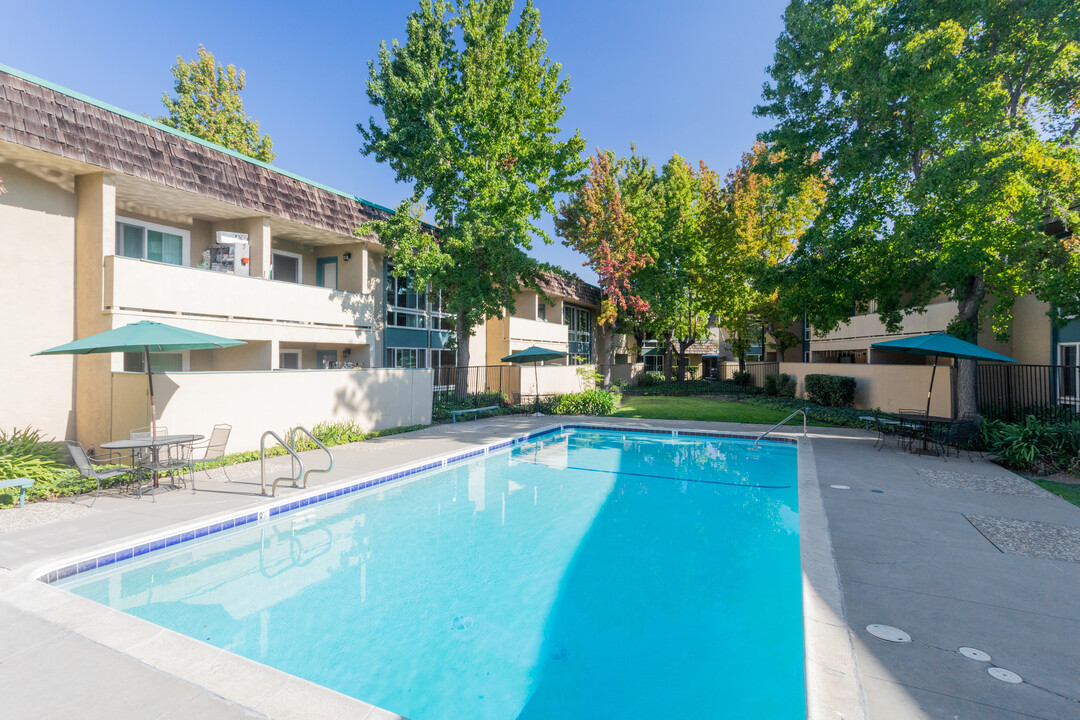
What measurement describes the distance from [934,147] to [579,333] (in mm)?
23884

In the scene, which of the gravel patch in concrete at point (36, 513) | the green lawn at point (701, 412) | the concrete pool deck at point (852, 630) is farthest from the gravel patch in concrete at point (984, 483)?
the gravel patch in concrete at point (36, 513)

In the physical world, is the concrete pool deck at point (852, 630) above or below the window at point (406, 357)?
below

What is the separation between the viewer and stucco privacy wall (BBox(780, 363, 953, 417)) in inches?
650

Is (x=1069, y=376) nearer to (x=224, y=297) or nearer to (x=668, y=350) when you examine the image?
(x=668, y=350)

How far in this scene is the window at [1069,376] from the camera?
474 inches

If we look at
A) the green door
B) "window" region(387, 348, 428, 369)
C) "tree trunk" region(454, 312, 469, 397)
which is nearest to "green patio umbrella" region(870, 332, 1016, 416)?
"tree trunk" region(454, 312, 469, 397)

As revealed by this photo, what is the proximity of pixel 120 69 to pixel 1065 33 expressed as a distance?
88.3 ft

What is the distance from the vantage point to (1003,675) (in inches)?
136

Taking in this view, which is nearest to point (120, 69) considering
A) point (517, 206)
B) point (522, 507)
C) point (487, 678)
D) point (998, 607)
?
point (517, 206)

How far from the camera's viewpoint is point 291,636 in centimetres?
486

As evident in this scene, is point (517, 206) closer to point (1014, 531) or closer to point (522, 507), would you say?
point (522, 507)

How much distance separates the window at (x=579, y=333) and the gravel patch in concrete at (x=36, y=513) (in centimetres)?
2668

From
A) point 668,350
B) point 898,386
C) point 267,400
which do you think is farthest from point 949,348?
point 668,350

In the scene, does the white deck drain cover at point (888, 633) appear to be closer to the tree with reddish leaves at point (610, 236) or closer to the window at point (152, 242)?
the window at point (152, 242)
